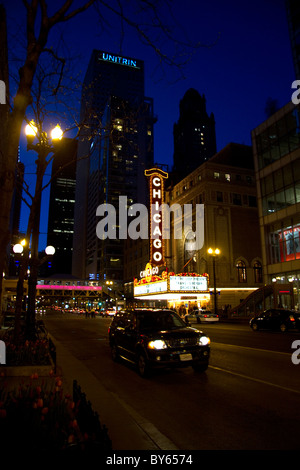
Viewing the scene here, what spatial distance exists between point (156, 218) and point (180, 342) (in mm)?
41984

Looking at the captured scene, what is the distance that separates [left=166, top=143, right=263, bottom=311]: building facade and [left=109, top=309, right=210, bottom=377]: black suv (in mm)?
36575

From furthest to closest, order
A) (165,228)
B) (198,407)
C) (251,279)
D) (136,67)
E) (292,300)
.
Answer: (136,67), (165,228), (251,279), (292,300), (198,407)

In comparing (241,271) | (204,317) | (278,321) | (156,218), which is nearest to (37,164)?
(278,321)

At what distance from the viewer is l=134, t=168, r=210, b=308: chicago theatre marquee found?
41.5m

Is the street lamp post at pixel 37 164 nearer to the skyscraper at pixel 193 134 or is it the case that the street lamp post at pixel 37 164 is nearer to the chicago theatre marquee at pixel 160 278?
the chicago theatre marquee at pixel 160 278

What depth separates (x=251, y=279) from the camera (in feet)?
161

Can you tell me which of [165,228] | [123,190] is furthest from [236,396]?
[123,190]

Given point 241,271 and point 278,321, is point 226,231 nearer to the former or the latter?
point 241,271

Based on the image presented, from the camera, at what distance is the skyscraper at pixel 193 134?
16212 centimetres

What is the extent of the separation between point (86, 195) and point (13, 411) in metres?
175

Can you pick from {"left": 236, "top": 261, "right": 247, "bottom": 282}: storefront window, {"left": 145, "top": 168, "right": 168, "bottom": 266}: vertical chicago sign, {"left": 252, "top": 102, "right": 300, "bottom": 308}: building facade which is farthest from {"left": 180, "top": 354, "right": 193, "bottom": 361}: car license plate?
{"left": 236, "top": 261, "right": 247, "bottom": 282}: storefront window

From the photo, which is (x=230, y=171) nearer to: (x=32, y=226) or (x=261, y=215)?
(x=261, y=215)

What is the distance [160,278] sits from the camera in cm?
4356

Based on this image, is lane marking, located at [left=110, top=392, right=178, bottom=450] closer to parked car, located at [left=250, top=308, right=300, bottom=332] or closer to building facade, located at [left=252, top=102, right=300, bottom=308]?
parked car, located at [left=250, top=308, right=300, bottom=332]
